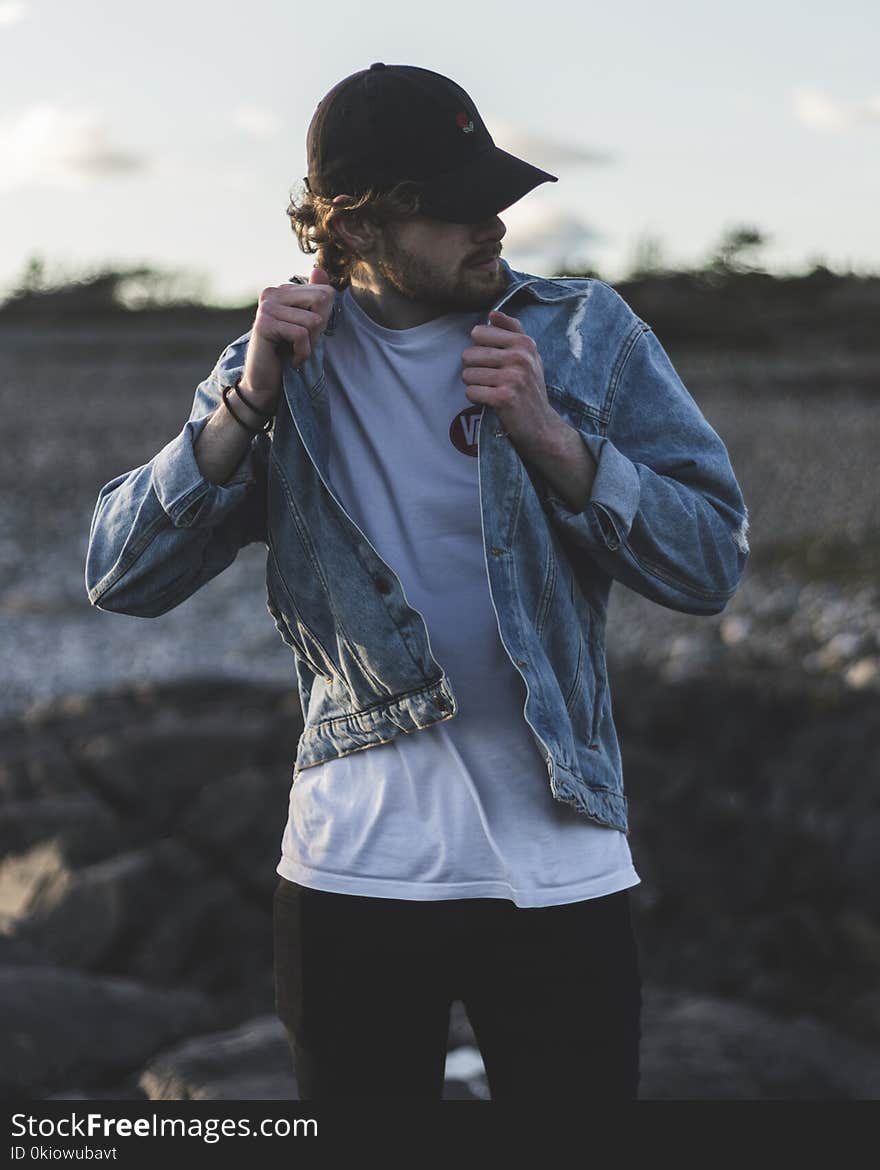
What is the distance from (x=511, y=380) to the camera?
1.95 m

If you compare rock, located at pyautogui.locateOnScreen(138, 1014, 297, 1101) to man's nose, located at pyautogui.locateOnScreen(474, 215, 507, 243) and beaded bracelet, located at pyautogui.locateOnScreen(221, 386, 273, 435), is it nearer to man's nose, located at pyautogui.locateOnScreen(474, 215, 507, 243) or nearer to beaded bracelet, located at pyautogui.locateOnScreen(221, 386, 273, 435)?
beaded bracelet, located at pyautogui.locateOnScreen(221, 386, 273, 435)

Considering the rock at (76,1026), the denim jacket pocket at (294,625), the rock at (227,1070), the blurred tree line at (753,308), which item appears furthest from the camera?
the blurred tree line at (753,308)

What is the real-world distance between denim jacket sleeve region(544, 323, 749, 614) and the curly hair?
38 centimetres

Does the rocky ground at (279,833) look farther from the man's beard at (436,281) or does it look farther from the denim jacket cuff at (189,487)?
the man's beard at (436,281)

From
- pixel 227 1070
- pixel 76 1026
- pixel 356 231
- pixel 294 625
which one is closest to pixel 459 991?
pixel 294 625

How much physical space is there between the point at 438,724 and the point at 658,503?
0.43 meters

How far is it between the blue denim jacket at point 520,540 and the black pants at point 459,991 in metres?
0.19

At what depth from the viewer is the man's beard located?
204 centimetres

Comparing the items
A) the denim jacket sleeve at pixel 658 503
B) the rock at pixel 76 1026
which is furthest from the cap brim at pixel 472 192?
the rock at pixel 76 1026

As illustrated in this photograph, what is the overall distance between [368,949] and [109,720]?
21.8ft

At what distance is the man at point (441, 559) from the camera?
6.61 feet

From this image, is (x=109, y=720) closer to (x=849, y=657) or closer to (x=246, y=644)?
(x=246, y=644)

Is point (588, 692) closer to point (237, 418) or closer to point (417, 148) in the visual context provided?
point (237, 418)

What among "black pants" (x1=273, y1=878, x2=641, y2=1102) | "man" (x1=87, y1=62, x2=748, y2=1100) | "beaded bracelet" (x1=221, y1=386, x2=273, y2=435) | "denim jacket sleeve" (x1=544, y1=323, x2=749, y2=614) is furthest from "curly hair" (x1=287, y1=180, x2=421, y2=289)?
"black pants" (x1=273, y1=878, x2=641, y2=1102)
